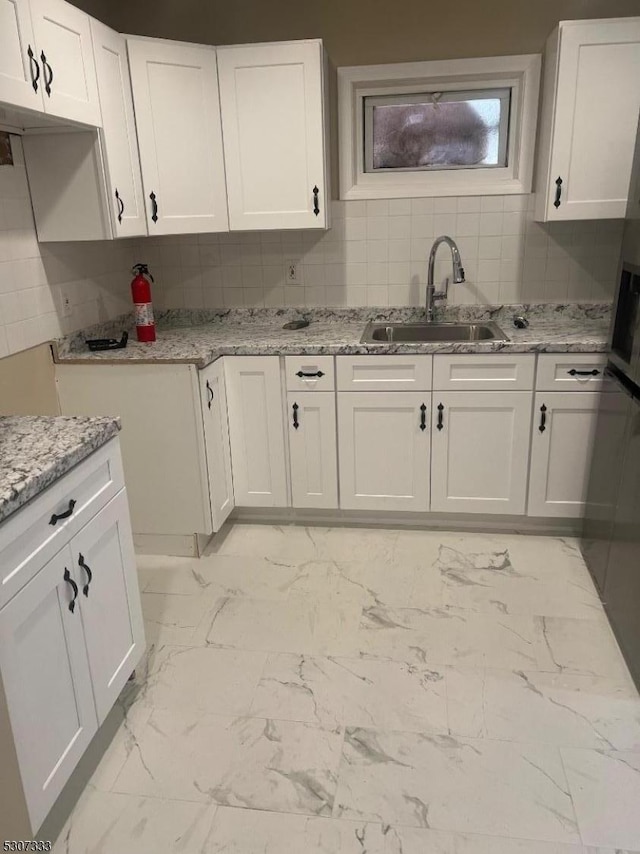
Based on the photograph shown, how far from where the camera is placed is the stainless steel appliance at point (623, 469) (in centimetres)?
214

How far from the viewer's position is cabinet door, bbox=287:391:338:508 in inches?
115

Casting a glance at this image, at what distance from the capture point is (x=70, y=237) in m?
2.57

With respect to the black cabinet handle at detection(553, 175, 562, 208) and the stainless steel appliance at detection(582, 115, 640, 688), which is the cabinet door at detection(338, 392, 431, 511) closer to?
the stainless steel appliance at detection(582, 115, 640, 688)

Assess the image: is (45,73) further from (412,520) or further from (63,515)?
(412,520)

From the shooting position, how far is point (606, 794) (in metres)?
1.68

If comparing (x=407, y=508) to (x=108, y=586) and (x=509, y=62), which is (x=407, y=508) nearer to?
(x=108, y=586)

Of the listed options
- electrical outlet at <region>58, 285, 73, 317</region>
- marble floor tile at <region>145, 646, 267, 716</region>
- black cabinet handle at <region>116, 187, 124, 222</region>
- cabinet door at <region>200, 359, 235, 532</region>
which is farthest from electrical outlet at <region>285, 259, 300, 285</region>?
marble floor tile at <region>145, 646, 267, 716</region>

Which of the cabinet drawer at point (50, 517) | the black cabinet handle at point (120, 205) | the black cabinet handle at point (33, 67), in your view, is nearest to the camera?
the cabinet drawer at point (50, 517)

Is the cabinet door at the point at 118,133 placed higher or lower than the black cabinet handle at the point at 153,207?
higher

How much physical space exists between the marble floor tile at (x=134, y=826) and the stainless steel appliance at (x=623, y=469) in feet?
4.62

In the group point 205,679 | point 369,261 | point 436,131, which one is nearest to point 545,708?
point 205,679

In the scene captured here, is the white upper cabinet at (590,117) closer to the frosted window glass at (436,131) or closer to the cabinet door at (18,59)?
the frosted window glass at (436,131)

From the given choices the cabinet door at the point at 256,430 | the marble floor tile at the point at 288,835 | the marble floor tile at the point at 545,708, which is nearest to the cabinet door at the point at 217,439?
the cabinet door at the point at 256,430

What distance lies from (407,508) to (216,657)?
1190 millimetres
